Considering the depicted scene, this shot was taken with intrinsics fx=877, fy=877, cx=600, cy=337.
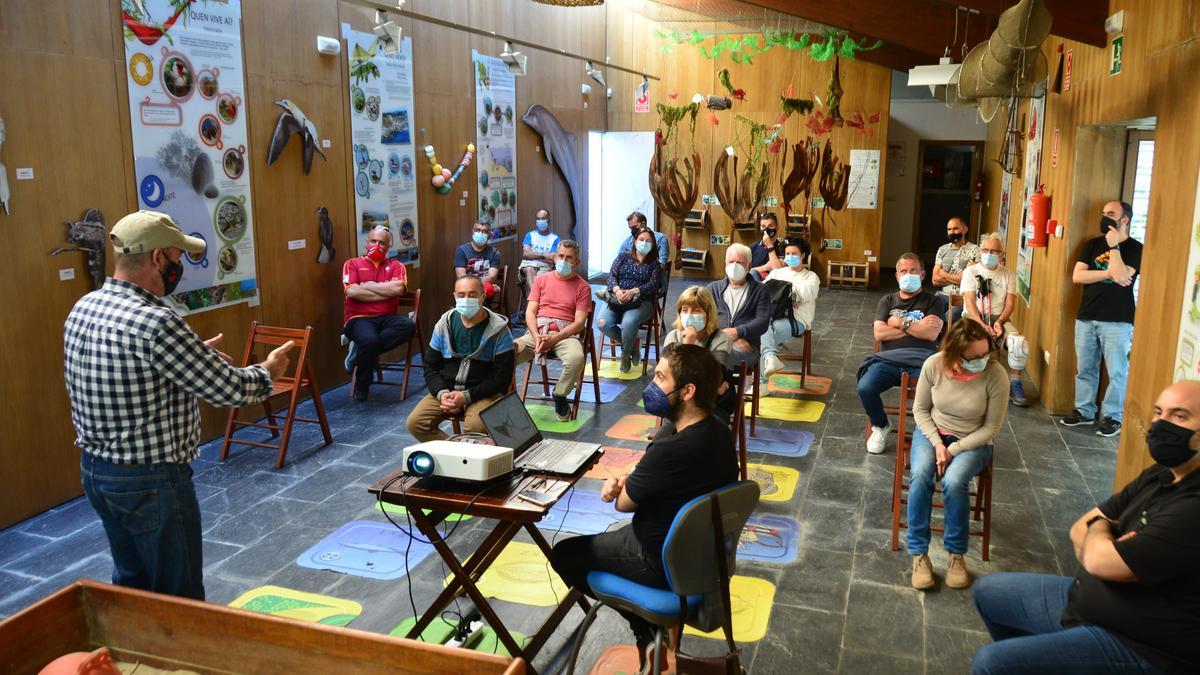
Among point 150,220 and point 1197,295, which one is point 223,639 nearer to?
point 150,220

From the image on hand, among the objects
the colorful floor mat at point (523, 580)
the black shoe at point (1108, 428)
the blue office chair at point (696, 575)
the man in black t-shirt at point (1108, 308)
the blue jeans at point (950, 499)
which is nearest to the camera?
the blue office chair at point (696, 575)

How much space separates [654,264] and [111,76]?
15.0ft

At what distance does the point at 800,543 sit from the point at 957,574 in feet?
2.51

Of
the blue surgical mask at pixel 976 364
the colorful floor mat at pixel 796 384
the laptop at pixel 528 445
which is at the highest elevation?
the blue surgical mask at pixel 976 364

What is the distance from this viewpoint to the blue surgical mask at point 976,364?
4.15 m

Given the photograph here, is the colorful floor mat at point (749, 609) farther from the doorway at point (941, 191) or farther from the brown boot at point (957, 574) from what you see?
the doorway at point (941, 191)

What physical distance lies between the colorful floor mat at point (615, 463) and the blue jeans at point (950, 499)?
5.50 ft

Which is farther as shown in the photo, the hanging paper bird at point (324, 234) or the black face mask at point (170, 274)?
the hanging paper bird at point (324, 234)

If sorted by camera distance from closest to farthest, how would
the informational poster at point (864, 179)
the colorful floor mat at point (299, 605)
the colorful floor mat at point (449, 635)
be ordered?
the colorful floor mat at point (449, 635) → the colorful floor mat at point (299, 605) → the informational poster at point (864, 179)

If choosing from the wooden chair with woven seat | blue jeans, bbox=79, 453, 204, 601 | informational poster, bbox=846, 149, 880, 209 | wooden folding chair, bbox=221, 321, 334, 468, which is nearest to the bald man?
the wooden chair with woven seat

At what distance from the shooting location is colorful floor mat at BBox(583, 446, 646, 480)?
5441 mm

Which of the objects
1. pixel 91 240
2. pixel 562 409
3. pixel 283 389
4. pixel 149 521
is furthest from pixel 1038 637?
pixel 91 240

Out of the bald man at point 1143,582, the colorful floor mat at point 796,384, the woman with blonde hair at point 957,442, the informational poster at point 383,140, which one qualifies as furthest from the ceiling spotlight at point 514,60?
the bald man at point 1143,582

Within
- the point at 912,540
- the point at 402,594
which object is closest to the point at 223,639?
the point at 402,594
